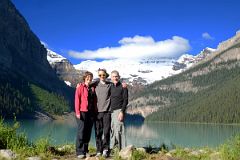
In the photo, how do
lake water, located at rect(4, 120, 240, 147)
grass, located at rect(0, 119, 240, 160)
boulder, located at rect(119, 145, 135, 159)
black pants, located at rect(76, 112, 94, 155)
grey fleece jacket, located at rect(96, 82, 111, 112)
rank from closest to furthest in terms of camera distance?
grass, located at rect(0, 119, 240, 160) < boulder, located at rect(119, 145, 135, 159) < black pants, located at rect(76, 112, 94, 155) < grey fleece jacket, located at rect(96, 82, 111, 112) < lake water, located at rect(4, 120, 240, 147)

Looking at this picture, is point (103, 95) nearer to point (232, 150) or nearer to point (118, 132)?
point (118, 132)

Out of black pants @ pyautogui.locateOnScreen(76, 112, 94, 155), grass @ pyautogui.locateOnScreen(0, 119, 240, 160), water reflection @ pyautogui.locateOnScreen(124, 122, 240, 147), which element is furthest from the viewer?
water reflection @ pyautogui.locateOnScreen(124, 122, 240, 147)

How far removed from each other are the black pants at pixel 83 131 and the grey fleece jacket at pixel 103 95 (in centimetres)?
40

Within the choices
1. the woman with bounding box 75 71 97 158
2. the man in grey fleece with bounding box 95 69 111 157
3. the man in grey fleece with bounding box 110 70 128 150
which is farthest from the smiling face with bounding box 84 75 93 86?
the man in grey fleece with bounding box 110 70 128 150

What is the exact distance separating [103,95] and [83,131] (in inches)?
50.3

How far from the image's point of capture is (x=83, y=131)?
1341 cm

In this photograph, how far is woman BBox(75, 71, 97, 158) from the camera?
43.5 feet

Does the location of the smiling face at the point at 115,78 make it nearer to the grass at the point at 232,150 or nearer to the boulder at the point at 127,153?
the boulder at the point at 127,153

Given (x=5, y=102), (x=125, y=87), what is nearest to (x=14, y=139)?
(x=125, y=87)

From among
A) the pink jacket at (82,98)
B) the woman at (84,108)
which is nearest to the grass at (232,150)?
the woman at (84,108)

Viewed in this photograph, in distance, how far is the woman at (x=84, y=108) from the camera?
13.2m

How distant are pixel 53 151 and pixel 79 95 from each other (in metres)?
1.85

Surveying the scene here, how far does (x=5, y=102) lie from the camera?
19538 cm

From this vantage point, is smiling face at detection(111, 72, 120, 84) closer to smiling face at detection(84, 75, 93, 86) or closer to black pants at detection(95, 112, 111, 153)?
smiling face at detection(84, 75, 93, 86)
